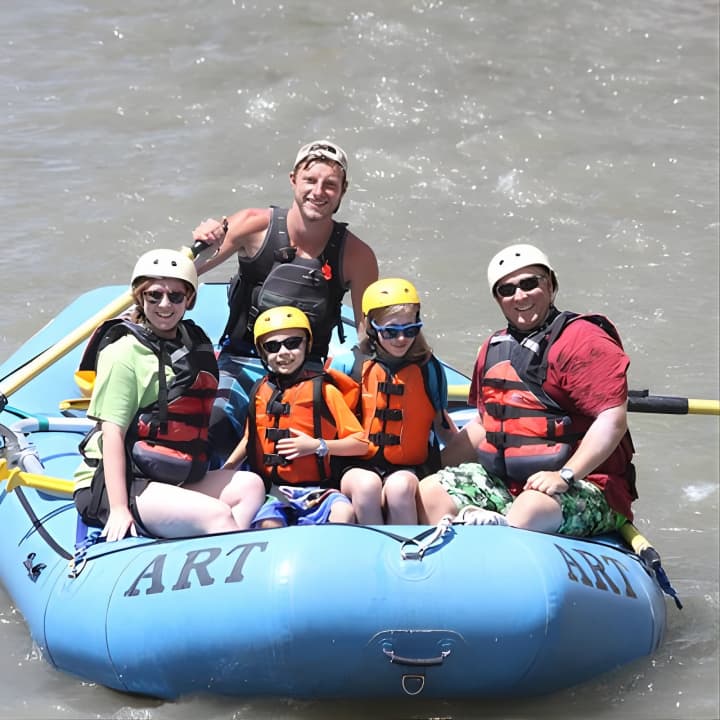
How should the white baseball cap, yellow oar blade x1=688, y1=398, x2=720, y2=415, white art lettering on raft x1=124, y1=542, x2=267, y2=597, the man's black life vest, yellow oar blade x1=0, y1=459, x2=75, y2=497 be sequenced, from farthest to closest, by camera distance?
1. yellow oar blade x1=688, y1=398, x2=720, y2=415
2. the man's black life vest
3. the white baseball cap
4. yellow oar blade x1=0, y1=459, x2=75, y2=497
5. white art lettering on raft x1=124, y1=542, x2=267, y2=597

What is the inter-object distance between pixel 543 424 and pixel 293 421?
2.33ft

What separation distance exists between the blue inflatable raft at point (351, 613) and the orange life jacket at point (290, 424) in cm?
40

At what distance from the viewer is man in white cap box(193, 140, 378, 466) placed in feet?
14.8

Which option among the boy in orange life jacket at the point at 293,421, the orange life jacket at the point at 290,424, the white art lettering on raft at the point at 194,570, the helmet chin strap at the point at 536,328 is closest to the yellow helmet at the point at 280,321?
the boy in orange life jacket at the point at 293,421

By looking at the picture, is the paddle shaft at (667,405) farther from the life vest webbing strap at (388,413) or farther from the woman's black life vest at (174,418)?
the woman's black life vest at (174,418)

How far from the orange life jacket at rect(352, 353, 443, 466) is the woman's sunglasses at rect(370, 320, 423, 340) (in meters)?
0.10

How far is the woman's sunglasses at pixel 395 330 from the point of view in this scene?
404 centimetres

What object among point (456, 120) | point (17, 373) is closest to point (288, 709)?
point (17, 373)

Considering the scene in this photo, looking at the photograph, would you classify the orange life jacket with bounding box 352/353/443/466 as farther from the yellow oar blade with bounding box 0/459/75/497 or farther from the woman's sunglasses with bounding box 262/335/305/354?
the yellow oar blade with bounding box 0/459/75/497

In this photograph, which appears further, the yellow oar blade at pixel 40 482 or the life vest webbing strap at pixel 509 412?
the yellow oar blade at pixel 40 482

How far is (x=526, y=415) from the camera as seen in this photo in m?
3.95

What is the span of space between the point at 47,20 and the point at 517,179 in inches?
157

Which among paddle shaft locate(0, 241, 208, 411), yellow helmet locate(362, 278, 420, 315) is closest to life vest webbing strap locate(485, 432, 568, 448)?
yellow helmet locate(362, 278, 420, 315)

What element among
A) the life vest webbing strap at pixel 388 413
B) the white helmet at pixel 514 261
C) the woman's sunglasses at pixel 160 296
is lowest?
the life vest webbing strap at pixel 388 413
